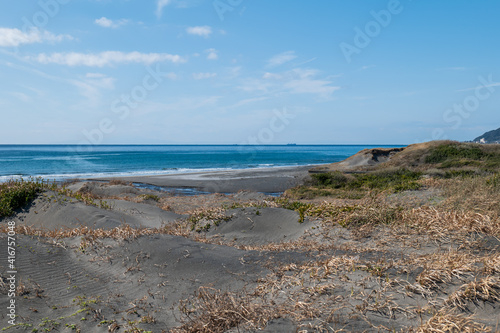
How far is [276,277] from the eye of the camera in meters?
5.32

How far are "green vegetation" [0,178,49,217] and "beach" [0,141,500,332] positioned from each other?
16.3 feet

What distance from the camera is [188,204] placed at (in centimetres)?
1883

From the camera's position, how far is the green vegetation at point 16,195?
39.1ft

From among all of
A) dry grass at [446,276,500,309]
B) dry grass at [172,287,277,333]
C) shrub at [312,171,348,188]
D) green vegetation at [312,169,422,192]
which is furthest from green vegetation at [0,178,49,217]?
shrub at [312,171,348,188]

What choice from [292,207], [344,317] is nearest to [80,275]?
[344,317]

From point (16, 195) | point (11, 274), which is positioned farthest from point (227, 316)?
point (16, 195)

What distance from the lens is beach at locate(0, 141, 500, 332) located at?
3.97 metres

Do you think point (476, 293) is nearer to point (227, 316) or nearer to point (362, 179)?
point (227, 316)

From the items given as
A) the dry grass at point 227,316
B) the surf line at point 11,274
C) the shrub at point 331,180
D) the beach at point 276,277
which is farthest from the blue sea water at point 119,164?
the dry grass at point 227,316

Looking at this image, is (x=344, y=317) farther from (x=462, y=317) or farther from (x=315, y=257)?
(x=315, y=257)

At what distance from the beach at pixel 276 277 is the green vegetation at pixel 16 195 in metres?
4.97

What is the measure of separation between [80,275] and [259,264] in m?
3.11

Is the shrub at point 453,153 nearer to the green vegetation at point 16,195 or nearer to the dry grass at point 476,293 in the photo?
the dry grass at point 476,293

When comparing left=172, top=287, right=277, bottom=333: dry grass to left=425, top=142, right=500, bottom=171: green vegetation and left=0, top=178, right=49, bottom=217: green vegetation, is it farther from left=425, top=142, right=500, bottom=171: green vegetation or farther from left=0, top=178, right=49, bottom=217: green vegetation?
left=425, top=142, right=500, bottom=171: green vegetation
